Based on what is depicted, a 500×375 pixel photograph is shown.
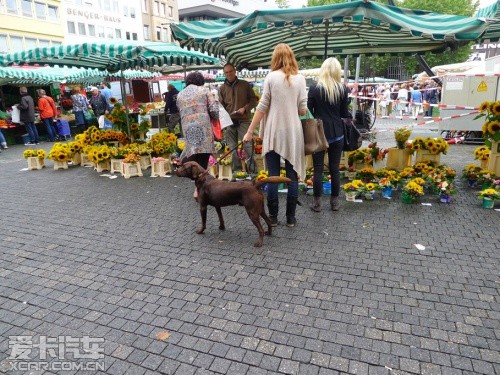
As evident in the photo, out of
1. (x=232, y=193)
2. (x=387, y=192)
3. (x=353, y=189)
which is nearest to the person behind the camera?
(x=232, y=193)

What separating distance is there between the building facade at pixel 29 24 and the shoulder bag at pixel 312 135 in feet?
96.3

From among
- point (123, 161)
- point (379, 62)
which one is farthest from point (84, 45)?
point (379, 62)

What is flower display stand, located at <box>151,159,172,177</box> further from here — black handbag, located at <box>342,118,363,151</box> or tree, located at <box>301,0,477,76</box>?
tree, located at <box>301,0,477,76</box>

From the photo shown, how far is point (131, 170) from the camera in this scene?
7.40m

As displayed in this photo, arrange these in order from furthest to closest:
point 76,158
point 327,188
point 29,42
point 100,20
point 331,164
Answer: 1. point 100,20
2. point 29,42
3. point 76,158
4. point 327,188
5. point 331,164

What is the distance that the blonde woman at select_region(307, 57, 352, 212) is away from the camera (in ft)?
14.6

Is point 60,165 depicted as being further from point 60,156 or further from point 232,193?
point 232,193

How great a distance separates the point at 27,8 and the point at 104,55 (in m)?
27.3

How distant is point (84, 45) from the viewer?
7.15 metres

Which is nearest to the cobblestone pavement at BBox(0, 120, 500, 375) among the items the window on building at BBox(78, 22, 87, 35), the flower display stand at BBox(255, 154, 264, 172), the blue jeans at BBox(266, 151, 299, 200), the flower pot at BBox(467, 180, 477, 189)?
the blue jeans at BBox(266, 151, 299, 200)

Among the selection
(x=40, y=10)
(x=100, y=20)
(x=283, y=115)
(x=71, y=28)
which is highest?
(x=100, y=20)

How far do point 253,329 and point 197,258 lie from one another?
1.28 meters

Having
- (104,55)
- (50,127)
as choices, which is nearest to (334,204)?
(104,55)

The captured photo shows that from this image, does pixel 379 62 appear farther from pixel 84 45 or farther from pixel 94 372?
pixel 94 372
